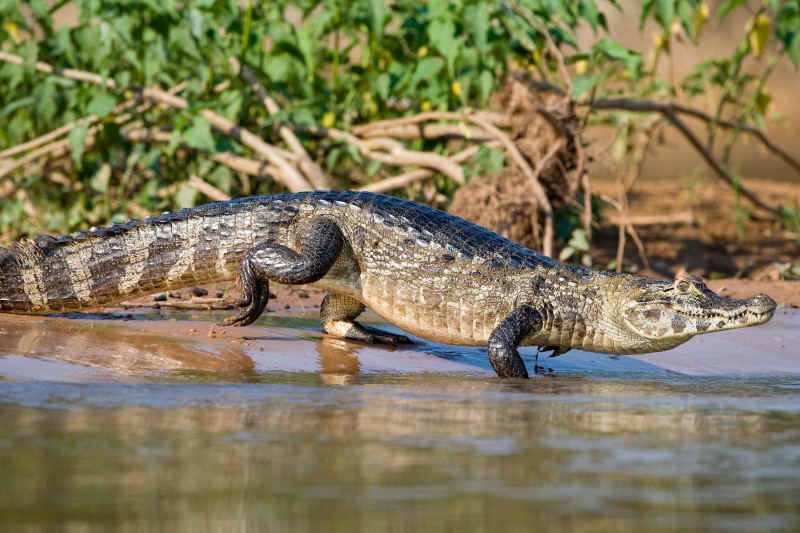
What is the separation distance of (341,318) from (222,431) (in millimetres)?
2285

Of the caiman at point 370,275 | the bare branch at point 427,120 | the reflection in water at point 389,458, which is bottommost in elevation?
the reflection in water at point 389,458

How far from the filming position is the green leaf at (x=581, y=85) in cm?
636

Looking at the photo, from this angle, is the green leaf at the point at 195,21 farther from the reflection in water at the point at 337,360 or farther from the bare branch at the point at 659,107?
the bare branch at the point at 659,107

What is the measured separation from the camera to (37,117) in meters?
7.37

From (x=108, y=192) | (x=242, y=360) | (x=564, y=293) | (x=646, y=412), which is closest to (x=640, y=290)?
(x=564, y=293)

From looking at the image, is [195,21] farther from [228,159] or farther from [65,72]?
[65,72]

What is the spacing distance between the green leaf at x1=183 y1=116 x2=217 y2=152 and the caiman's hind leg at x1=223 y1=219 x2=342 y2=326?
2072mm

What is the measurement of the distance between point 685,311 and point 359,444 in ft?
7.51

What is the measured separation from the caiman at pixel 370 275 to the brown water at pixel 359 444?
1.04ft

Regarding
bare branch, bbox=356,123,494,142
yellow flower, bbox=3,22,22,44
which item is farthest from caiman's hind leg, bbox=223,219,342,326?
yellow flower, bbox=3,22,22,44

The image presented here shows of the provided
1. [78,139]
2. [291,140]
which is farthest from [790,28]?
[78,139]

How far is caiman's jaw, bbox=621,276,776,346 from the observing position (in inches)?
170

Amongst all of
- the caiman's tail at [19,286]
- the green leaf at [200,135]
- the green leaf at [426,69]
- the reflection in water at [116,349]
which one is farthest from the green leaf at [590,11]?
the caiman's tail at [19,286]

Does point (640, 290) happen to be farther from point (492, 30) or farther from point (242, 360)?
point (492, 30)
